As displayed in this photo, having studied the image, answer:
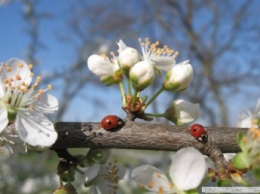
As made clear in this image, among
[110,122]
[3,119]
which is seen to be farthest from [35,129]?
[110,122]

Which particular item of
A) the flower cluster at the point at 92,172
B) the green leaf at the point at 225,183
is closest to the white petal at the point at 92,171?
the flower cluster at the point at 92,172

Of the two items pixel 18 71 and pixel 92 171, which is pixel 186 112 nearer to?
pixel 92 171

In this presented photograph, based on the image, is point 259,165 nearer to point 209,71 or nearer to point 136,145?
point 136,145

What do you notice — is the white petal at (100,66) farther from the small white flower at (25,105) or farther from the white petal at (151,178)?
the white petal at (151,178)

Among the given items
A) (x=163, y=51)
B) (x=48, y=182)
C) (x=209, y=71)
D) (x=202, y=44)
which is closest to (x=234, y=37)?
(x=202, y=44)

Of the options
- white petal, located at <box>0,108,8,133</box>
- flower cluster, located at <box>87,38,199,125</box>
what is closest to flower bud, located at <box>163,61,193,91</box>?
flower cluster, located at <box>87,38,199,125</box>
